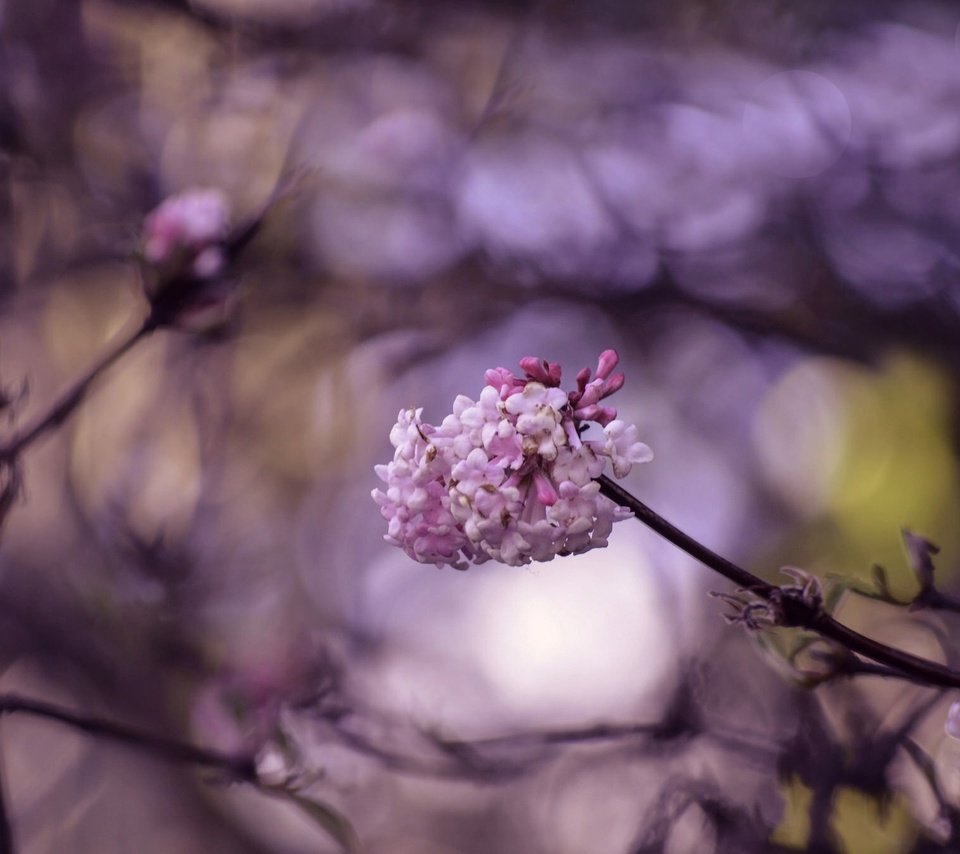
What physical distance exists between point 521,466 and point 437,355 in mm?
1849

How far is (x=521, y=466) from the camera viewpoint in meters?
0.52

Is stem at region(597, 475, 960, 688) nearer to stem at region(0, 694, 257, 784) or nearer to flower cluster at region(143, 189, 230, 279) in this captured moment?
stem at region(0, 694, 257, 784)

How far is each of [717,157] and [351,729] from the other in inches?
63.0

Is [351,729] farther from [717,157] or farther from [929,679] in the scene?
[717,157]

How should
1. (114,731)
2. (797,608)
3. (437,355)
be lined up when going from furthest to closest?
(437,355)
(114,731)
(797,608)

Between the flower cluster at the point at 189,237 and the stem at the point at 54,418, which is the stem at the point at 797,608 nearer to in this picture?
the stem at the point at 54,418

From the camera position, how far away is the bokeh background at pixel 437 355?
1.88 metres

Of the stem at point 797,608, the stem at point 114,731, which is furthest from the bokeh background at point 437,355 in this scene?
the stem at point 797,608

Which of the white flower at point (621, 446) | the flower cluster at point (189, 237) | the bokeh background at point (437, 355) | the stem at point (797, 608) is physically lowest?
the bokeh background at point (437, 355)

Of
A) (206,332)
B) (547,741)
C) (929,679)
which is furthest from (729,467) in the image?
(929,679)

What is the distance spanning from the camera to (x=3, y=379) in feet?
6.88

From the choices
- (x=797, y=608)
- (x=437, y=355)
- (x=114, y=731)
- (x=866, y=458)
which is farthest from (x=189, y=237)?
(x=866, y=458)

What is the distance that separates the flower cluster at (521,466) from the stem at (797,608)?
24 mm

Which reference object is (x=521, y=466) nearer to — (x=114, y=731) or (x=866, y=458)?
(x=114, y=731)
